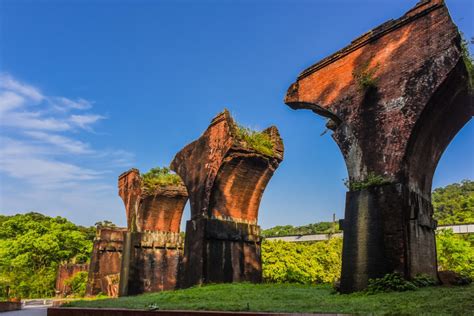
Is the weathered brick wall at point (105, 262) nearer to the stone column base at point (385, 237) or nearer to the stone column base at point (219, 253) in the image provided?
the stone column base at point (219, 253)

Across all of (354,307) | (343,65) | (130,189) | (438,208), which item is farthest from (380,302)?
(438,208)

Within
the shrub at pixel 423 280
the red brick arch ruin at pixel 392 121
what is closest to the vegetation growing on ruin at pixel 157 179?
the red brick arch ruin at pixel 392 121

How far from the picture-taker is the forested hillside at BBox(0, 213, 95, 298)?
24.7 metres

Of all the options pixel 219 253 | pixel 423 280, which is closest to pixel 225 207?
pixel 219 253

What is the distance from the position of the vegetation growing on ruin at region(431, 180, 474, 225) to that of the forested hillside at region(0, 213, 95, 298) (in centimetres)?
2396

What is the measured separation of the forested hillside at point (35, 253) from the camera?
24656mm

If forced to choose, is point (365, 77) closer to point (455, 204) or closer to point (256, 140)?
point (256, 140)

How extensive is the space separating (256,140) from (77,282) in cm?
1668

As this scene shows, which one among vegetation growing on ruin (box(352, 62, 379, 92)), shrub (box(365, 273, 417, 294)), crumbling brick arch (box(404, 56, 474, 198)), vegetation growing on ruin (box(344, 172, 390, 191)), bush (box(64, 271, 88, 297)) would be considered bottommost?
bush (box(64, 271, 88, 297))

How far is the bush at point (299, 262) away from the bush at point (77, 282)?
10246 millimetres

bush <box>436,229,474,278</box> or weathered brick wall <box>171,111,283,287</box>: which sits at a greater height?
weathered brick wall <box>171,111,283,287</box>

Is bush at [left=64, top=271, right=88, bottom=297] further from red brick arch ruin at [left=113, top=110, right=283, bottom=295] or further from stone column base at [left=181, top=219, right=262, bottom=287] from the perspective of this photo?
stone column base at [left=181, top=219, right=262, bottom=287]

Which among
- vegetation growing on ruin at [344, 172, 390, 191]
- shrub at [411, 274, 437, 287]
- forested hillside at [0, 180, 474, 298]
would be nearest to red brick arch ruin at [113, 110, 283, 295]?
vegetation growing on ruin at [344, 172, 390, 191]

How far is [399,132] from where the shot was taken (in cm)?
687
